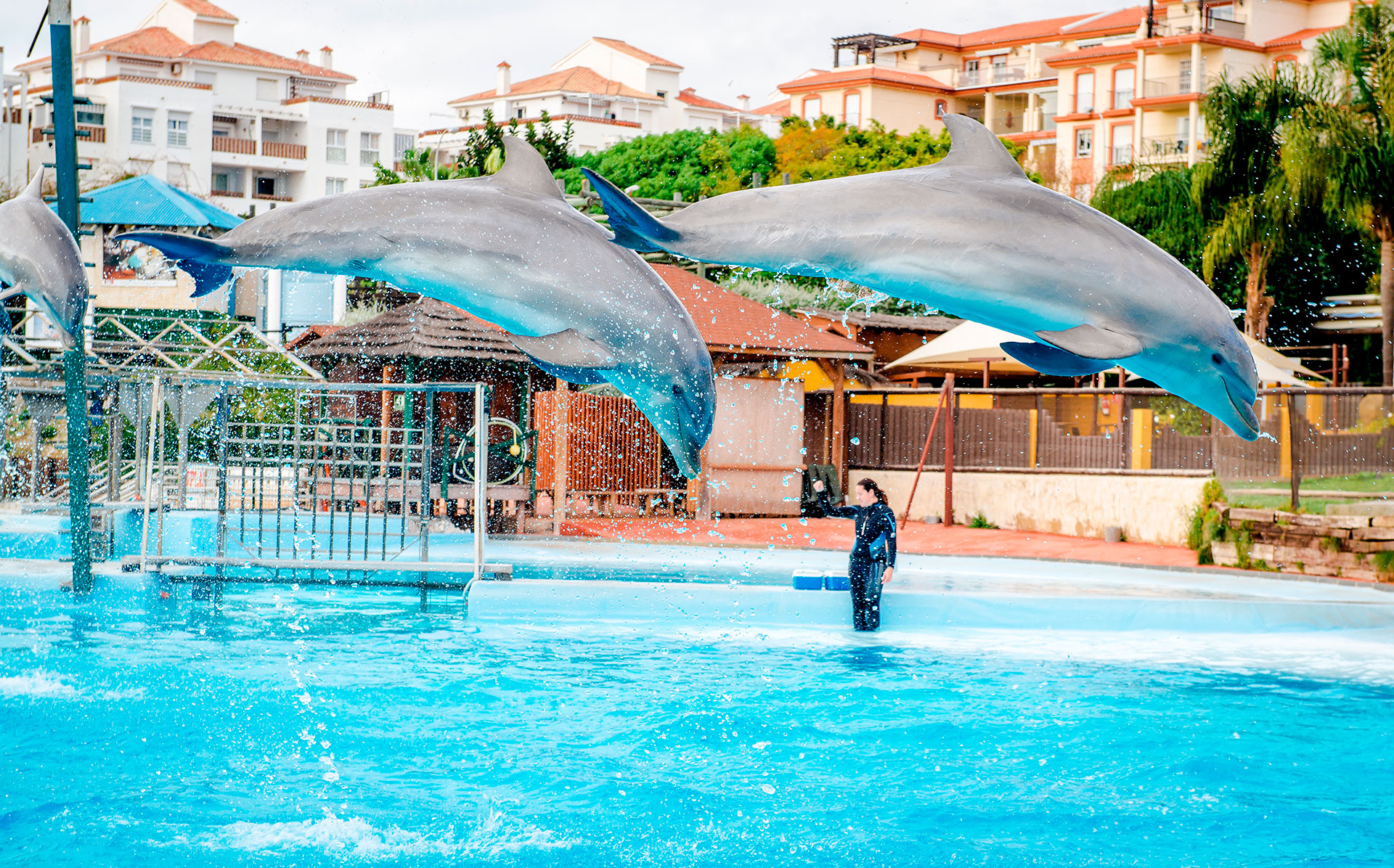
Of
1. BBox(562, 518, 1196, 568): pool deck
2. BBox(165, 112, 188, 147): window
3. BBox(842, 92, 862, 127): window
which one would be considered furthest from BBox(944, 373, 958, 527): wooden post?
BBox(842, 92, 862, 127): window

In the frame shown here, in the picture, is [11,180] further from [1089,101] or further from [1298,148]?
[1089,101]

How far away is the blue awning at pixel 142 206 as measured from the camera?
87.6 feet

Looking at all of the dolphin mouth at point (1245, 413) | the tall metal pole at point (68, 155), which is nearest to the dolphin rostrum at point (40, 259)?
the tall metal pole at point (68, 155)

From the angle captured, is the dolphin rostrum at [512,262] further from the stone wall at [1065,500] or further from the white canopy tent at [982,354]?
the white canopy tent at [982,354]

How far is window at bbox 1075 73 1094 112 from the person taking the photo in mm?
67562

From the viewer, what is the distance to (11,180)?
42.3 metres

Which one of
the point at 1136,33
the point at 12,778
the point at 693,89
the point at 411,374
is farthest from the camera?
the point at 693,89

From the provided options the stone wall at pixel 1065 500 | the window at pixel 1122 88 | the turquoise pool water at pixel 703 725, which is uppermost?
the window at pixel 1122 88

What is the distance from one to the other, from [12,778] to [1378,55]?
76.4ft

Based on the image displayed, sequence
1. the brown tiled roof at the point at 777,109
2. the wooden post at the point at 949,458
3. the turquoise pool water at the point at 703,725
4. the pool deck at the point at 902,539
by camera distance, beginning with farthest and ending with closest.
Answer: the brown tiled roof at the point at 777,109
the wooden post at the point at 949,458
the pool deck at the point at 902,539
the turquoise pool water at the point at 703,725

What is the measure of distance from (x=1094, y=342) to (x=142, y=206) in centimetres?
2792

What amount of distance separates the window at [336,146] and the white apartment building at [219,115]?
0.22 ft

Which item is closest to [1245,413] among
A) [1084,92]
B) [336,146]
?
[1084,92]

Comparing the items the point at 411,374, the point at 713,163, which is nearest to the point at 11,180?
the point at 713,163
